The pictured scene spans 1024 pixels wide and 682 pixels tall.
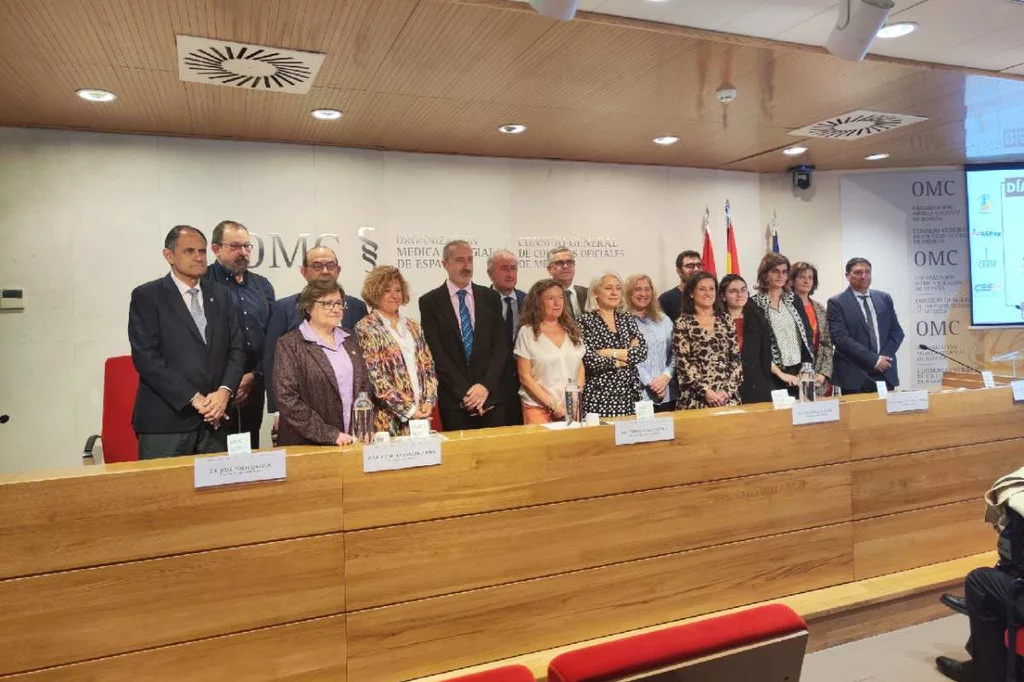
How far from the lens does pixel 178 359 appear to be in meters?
2.84

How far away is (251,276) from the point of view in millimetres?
3867

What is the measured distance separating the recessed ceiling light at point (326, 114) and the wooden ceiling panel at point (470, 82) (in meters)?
0.07

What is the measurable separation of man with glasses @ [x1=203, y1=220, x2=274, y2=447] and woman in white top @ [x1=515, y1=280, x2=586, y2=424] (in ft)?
4.39

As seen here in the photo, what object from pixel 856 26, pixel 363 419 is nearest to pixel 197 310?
pixel 363 419

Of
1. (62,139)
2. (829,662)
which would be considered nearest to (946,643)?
(829,662)

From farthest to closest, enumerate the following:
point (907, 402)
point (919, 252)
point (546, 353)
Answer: point (919, 252)
point (546, 353)
point (907, 402)

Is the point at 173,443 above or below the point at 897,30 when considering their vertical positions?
below

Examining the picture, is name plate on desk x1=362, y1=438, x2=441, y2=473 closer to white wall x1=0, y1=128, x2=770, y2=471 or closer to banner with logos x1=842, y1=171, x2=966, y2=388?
white wall x1=0, y1=128, x2=770, y2=471

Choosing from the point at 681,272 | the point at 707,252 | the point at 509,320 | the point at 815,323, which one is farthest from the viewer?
the point at 707,252

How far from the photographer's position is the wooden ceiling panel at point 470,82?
114 inches

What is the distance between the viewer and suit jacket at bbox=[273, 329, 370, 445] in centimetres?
247

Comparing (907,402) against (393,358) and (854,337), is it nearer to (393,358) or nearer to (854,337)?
(854,337)

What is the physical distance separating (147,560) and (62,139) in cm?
351

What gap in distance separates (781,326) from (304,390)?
110 inches
